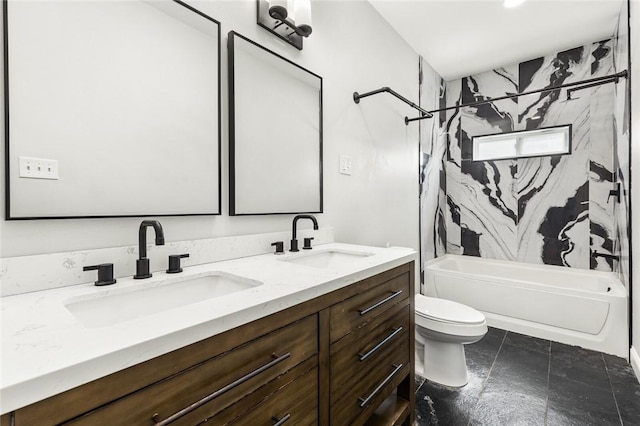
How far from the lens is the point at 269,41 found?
5.17ft

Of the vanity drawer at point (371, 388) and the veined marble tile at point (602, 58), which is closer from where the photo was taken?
the vanity drawer at point (371, 388)

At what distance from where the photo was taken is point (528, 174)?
10.9ft

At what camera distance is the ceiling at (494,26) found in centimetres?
236

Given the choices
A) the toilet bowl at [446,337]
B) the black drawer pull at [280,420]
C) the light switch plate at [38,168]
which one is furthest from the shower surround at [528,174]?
the light switch plate at [38,168]

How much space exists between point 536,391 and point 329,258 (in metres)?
1.50

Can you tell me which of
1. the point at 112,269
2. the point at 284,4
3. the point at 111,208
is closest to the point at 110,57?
the point at 111,208

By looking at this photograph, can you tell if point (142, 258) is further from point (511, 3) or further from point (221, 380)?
point (511, 3)

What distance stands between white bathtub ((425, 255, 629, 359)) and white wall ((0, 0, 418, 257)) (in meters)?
0.67

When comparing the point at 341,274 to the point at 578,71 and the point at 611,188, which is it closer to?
the point at 611,188

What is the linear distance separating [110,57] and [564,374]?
2.98 m

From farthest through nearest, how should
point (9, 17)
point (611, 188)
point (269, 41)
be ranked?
point (611, 188) → point (269, 41) → point (9, 17)

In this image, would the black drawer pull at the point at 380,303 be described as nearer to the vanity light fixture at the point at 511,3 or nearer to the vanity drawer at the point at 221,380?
the vanity drawer at the point at 221,380

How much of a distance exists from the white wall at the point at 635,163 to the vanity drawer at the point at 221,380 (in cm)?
243

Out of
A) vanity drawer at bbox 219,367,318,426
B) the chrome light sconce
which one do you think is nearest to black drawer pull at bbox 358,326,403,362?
vanity drawer at bbox 219,367,318,426
